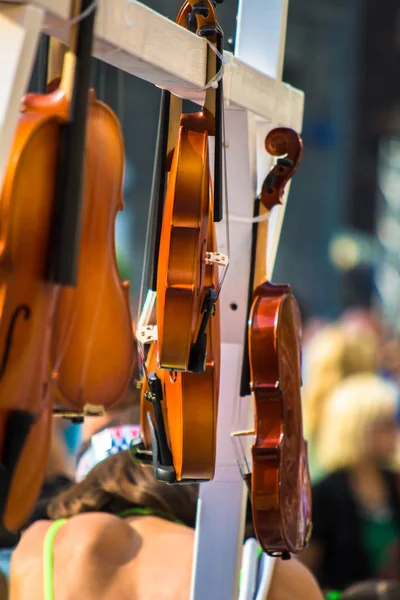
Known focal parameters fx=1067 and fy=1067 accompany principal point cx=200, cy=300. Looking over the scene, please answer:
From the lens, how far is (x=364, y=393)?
4.56 metres

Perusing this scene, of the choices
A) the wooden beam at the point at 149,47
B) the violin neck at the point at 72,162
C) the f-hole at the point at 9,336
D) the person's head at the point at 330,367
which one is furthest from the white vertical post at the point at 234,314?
the person's head at the point at 330,367

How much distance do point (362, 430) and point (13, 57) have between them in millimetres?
3351

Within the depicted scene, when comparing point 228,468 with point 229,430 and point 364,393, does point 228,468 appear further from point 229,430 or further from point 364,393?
point 364,393

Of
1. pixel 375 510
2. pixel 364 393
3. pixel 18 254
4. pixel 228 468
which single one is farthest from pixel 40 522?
pixel 364 393

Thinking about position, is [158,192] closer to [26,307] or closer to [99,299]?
[99,299]

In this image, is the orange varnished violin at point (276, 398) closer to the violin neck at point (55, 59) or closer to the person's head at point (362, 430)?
the violin neck at point (55, 59)

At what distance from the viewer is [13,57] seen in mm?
1290

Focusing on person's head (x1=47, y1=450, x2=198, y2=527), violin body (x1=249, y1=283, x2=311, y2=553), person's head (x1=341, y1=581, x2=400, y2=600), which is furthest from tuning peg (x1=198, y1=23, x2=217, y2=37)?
person's head (x1=341, y1=581, x2=400, y2=600)

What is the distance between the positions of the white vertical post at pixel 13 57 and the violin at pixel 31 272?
26mm

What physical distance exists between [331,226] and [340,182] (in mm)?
702

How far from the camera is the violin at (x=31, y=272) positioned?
127cm

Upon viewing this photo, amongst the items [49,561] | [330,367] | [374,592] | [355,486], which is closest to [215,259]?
[49,561]

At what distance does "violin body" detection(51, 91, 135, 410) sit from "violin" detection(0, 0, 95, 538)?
180 millimetres

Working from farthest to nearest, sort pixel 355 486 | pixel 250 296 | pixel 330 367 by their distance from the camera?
pixel 330 367
pixel 355 486
pixel 250 296
